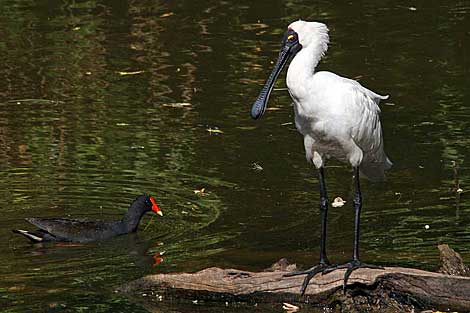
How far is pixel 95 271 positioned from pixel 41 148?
3.74m

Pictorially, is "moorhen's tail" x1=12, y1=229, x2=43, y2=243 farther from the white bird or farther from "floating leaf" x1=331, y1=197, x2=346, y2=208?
"floating leaf" x1=331, y1=197, x2=346, y2=208

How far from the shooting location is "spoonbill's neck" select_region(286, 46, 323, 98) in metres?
8.45

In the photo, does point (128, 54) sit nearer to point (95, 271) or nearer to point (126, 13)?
point (126, 13)

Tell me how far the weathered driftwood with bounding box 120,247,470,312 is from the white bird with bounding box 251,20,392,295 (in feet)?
0.34

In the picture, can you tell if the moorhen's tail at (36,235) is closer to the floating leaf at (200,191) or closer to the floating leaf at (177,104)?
the floating leaf at (200,191)

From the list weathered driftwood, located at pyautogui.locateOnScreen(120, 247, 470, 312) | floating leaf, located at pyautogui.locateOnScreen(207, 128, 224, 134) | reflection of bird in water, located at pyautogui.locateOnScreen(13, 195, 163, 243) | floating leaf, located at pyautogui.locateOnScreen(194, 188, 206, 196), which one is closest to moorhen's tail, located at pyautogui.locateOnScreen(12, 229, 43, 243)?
reflection of bird in water, located at pyautogui.locateOnScreen(13, 195, 163, 243)

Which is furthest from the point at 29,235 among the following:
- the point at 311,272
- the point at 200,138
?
the point at 200,138

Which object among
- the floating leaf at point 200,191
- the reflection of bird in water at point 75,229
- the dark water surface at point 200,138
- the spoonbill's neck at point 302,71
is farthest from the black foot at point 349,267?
the floating leaf at point 200,191

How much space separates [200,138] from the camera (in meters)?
13.1

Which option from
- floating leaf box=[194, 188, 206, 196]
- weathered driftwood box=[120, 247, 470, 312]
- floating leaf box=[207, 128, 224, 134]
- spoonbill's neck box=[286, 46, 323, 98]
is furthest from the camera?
floating leaf box=[207, 128, 224, 134]

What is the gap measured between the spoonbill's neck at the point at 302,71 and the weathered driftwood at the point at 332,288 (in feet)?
4.02

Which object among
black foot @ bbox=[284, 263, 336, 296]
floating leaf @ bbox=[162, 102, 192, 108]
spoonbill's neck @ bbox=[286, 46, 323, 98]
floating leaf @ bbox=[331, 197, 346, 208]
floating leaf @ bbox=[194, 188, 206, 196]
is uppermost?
spoonbill's neck @ bbox=[286, 46, 323, 98]

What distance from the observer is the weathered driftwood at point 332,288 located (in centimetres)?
783

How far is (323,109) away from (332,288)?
47.6 inches
